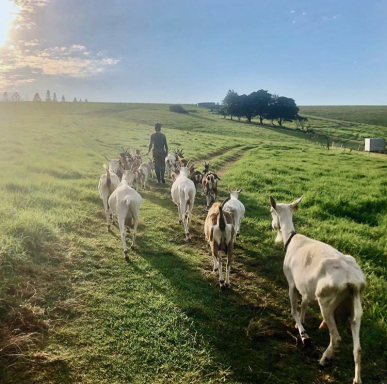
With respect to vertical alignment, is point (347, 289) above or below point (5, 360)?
above

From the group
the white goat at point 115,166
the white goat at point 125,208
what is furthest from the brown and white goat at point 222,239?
the white goat at point 115,166

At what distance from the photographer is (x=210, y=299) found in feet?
18.8

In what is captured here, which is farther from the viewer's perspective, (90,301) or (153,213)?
(153,213)

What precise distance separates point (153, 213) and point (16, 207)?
4181 mm

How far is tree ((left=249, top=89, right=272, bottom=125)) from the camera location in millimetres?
82438

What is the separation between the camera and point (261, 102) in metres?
83.1

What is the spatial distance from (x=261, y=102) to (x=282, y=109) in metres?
5.96

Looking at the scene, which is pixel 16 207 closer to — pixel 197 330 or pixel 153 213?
pixel 153 213

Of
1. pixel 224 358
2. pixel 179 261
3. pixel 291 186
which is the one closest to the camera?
pixel 224 358

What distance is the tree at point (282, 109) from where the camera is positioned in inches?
3169

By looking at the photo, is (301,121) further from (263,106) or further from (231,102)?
(231,102)

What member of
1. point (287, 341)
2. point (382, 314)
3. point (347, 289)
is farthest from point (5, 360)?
point (382, 314)

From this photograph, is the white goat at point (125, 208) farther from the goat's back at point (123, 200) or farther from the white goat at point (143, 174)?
the white goat at point (143, 174)

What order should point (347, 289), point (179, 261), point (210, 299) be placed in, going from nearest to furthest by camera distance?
point (347, 289) < point (210, 299) < point (179, 261)
